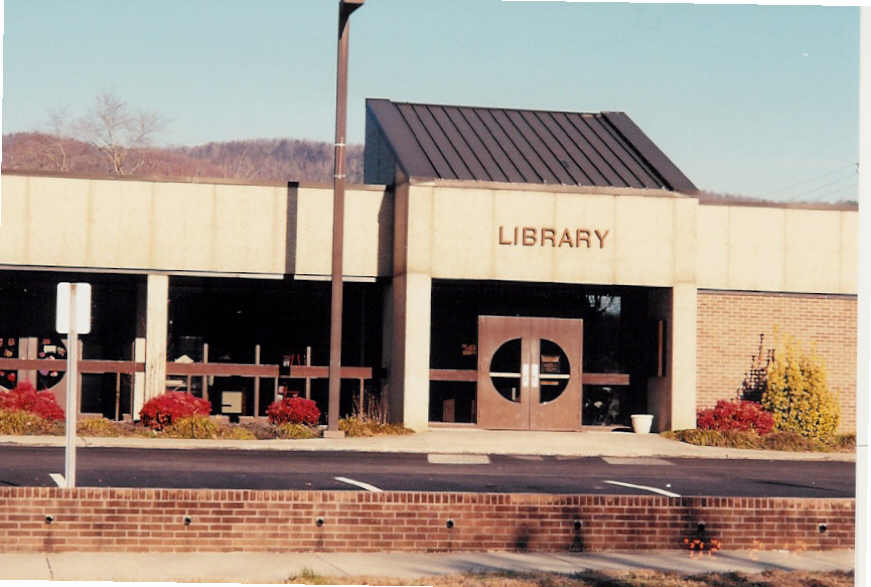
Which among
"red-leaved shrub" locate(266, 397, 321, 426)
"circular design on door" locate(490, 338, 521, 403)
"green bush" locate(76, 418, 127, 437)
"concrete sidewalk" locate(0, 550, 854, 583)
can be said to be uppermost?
"circular design on door" locate(490, 338, 521, 403)

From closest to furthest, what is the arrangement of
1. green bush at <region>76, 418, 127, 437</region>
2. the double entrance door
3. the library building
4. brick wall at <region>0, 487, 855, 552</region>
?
brick wall at <region>0, 487, 855, 552</region>
green bush at <region>76, 418, 127, 437</region>
the library building
the double entrance door

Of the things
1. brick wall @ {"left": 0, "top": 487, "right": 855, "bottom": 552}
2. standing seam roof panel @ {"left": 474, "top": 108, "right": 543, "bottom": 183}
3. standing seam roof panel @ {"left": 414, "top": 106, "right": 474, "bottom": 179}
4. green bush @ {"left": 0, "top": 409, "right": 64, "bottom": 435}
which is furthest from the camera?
standing seam roof panel @ {"left": 474, "top": 108, "right": 543, "bottom": 183}

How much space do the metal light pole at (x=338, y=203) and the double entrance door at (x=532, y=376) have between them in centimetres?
427

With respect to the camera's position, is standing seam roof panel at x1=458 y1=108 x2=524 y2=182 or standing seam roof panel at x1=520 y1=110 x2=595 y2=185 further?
standing seam roof panel at x1=520 y1=110 x2=595 y2=185

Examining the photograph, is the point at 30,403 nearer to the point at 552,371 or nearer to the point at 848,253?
the point at 552,371

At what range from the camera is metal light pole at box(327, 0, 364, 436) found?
30.1 metres

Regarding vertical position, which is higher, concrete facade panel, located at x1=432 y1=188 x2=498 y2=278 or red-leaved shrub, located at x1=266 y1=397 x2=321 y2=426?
concrete facade panel, located at x1=432 y1=188 x2=498 y2=278

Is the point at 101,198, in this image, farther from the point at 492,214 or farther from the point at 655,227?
the point at 655,227

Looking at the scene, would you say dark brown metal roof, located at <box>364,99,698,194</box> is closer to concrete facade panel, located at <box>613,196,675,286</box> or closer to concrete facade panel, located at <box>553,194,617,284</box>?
concrete facade panel, located at <box>613,196,675,286</box>

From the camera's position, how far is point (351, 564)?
553 inches

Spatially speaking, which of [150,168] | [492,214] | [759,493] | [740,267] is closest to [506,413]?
[492,214]

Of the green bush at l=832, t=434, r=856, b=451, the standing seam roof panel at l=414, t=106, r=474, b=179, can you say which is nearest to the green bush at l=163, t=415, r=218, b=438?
the standing seam roof panel at l=414, t=106, r=474, b=179

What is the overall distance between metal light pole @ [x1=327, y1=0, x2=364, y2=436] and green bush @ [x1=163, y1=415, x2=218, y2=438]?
8.79 feet

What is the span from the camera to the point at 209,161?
292ft
